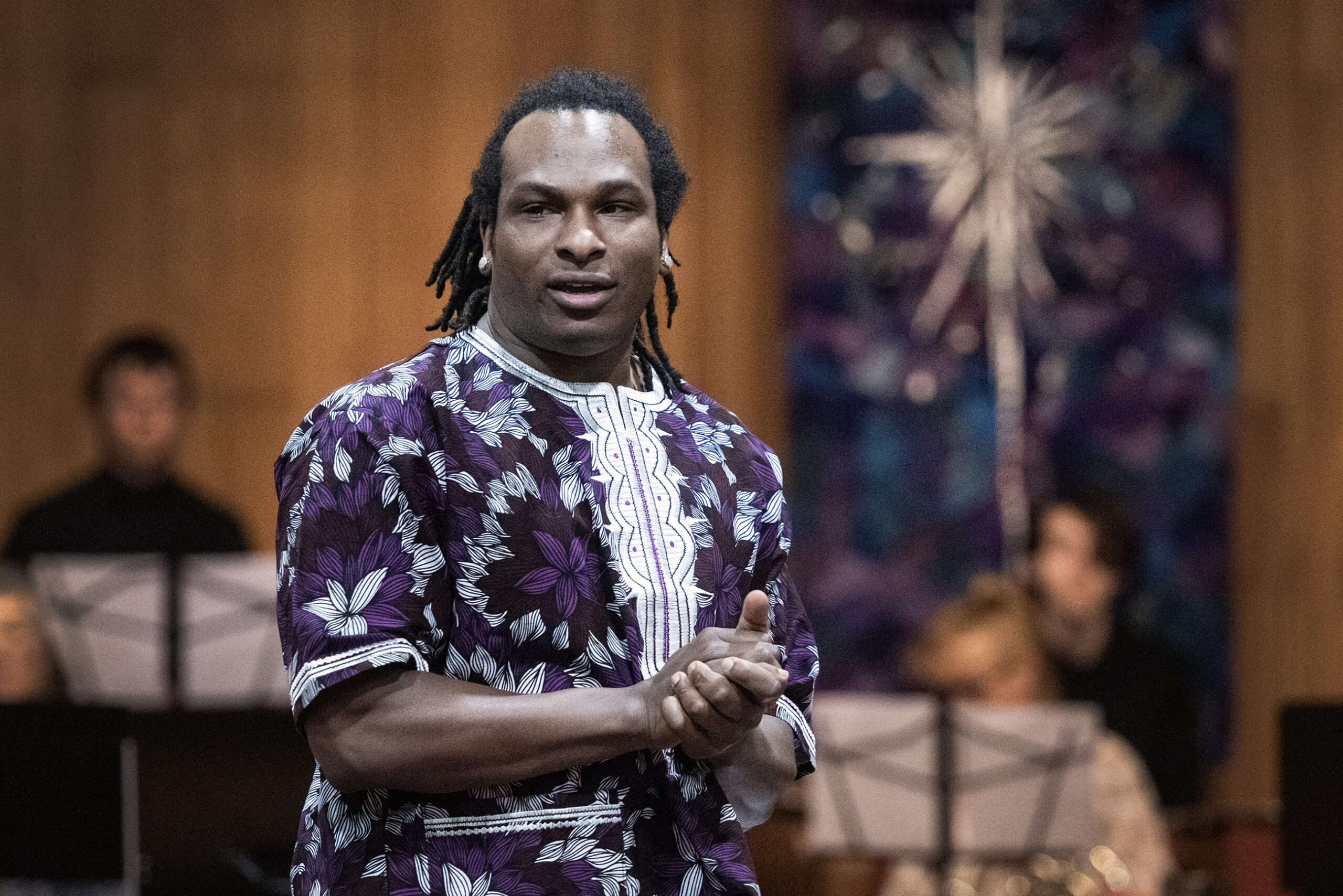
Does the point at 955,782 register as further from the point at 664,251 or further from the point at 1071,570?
the point at 664,251

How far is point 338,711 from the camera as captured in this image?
1.53 metres

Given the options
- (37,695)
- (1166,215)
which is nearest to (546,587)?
(37,695)

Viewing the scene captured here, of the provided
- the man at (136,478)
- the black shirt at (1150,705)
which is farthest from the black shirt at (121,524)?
the black shirt at (1150,705)

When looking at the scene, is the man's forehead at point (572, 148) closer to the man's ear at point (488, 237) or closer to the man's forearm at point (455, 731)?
the man's ear at point (488, 237)

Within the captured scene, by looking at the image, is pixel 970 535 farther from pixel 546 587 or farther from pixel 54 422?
pixel 546 587

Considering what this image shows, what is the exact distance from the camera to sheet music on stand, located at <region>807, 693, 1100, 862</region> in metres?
3.89

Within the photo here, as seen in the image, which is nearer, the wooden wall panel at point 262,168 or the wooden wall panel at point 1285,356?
the wooden wall panel at point 1285,356

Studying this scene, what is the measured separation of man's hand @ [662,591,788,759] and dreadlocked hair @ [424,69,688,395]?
46 centimetres

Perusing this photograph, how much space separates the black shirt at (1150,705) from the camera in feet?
16.5

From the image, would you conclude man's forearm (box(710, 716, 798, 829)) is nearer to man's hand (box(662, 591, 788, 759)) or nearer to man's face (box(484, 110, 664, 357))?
man's hand (box(662, 591, 788, 759))

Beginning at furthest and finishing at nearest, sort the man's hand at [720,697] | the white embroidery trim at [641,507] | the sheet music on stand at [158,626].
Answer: the sheet music on stand at [158,626], the white embroidery trim at [641,507], the man's hand at [720,697]

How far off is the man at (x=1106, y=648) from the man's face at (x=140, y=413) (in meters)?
2.78

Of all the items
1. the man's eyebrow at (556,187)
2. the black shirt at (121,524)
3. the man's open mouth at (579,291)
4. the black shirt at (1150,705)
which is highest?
the man's eyebrow at (556,187)

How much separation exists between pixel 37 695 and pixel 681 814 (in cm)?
273
